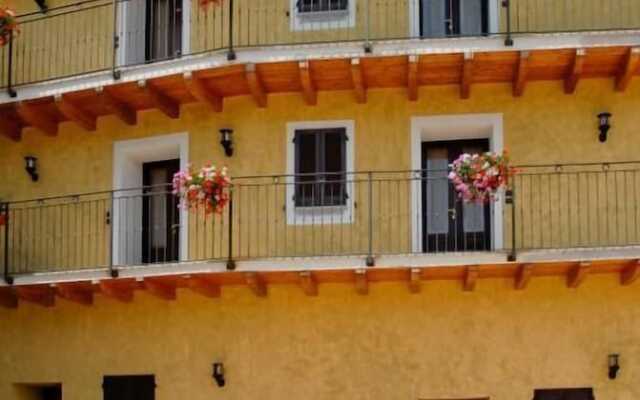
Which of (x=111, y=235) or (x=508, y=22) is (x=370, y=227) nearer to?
(x=508, y=22)

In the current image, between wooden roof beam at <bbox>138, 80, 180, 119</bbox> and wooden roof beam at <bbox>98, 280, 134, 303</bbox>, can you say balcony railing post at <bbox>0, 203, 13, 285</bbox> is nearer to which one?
wooden roof beam at <bbox>98, 280, 134, 303</bbox>

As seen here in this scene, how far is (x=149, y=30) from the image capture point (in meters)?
21.0

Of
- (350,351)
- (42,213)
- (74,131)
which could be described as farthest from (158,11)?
(350,351)

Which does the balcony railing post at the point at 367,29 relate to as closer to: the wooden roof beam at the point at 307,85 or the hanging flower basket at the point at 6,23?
the wooden roof beam at the point at 307,85

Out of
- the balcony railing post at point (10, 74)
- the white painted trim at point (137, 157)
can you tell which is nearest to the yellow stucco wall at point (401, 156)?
the white painted trim at point (137, 157)

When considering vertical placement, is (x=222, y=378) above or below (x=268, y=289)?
below

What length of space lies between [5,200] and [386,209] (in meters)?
7.02

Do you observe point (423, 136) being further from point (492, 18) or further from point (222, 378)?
point (222, 378)

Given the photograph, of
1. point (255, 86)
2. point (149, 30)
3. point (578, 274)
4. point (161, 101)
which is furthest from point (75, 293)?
point (578, 274)

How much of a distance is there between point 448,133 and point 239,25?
383 centimetres

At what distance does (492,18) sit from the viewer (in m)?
19.1

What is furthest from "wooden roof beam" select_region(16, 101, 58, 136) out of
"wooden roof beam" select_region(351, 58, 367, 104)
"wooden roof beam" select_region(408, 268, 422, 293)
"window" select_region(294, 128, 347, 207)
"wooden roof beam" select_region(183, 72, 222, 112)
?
"wooden roof beam" select_region(408, 268, 422, 293)

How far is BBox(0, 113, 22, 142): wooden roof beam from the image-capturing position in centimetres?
2088

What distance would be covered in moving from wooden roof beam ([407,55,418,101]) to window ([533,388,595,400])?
4879mm
